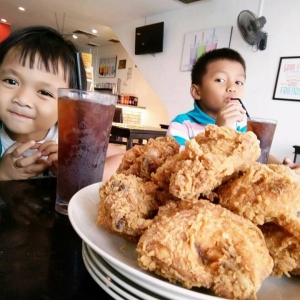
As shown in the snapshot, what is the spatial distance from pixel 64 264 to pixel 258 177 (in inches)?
13.2

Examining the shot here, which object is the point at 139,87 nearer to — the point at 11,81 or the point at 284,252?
the point at 11,81

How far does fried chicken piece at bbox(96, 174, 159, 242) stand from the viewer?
0.43 metres

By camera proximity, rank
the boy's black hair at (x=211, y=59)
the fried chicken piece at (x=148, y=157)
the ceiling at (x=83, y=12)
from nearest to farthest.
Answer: the fried chicken piece at (x=148, y=157) < the boy's black hair at (x=211, y=59) < the ceiling at (x=83, y=12)

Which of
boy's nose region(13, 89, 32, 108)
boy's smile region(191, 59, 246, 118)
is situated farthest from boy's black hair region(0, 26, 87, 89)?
boy's smile region(191, 59, 246, 118)

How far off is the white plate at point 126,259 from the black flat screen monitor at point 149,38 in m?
4.95

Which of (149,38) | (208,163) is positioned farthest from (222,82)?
(149,38)

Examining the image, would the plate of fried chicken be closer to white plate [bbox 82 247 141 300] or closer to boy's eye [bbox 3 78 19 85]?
white plate [bbox 82 247 141 300]

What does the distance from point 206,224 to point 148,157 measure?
0.24m

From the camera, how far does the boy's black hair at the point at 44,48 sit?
3.61 feet

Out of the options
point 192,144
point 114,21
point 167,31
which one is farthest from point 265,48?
point 192,144

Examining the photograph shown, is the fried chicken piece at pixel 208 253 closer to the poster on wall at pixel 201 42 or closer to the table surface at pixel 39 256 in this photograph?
the table surface at pixel 39 256

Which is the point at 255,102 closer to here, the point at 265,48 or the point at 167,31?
the point at 265,48

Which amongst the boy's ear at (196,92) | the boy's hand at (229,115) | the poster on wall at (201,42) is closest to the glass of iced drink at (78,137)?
the boy's hand at (229,115)

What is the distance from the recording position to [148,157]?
578 mm
